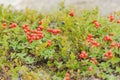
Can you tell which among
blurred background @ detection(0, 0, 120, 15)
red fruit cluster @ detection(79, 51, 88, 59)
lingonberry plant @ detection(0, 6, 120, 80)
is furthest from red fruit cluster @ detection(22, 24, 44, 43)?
blurred background @ detection(0, 0, 120, 15)

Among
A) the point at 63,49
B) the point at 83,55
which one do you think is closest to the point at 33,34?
the point at 63,49

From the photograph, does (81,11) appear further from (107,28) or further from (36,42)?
(36,42)

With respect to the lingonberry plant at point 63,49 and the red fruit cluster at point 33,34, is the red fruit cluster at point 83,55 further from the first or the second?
the red fruit cluster at point 33,34

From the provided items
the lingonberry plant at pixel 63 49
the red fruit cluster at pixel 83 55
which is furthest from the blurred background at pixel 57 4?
the red fruit cluster at pixel 83 55


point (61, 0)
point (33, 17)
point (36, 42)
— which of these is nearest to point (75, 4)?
point (61, 0)

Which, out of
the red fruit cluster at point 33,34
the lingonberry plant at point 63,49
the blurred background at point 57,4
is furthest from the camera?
the blurred background at point 57,4

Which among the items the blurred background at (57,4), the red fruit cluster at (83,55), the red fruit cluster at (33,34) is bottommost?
the red fruit cluster at (83,55)

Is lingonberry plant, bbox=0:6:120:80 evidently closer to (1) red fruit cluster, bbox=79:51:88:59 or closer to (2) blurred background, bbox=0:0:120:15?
(1) red fruit cluster, bbox=79:51:88:59
